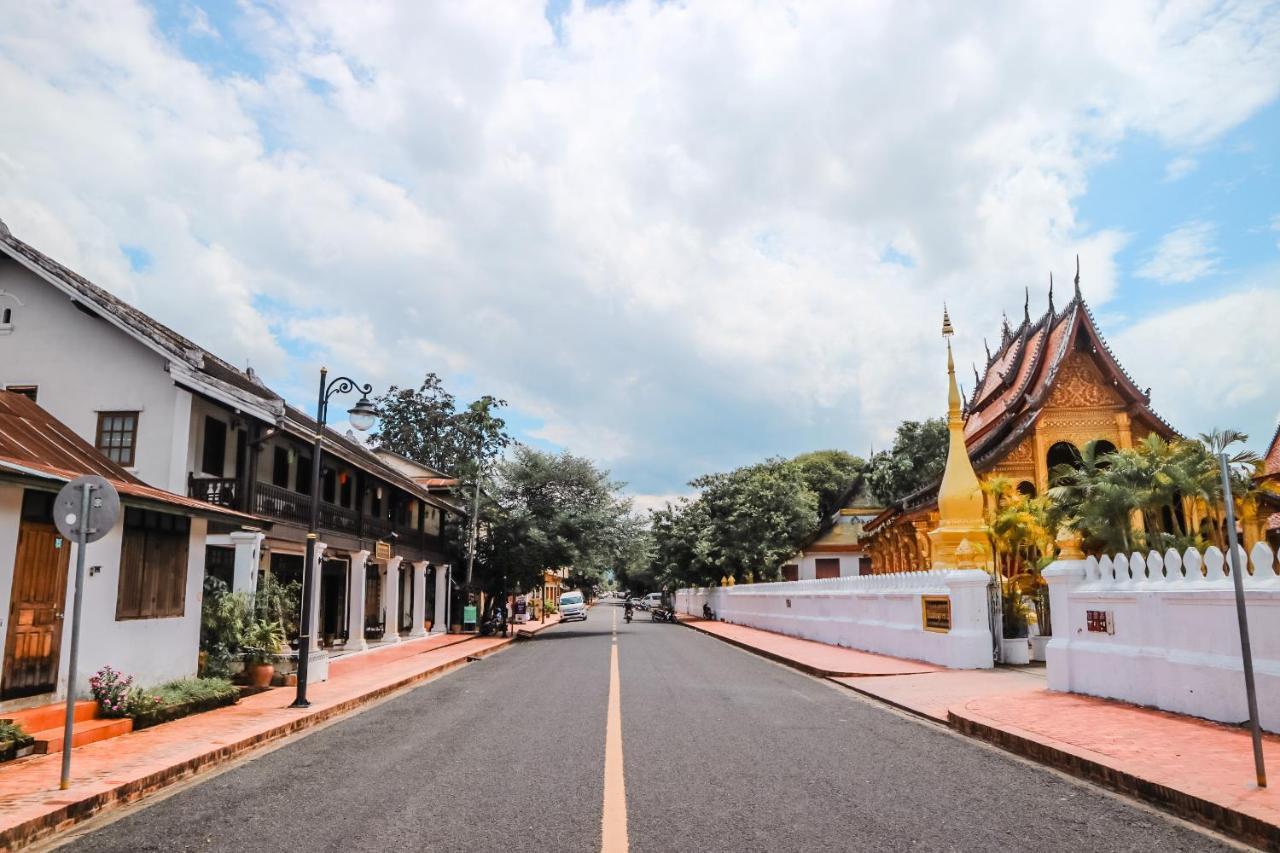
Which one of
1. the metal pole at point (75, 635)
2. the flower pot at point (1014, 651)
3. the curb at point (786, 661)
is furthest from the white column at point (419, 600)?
the metal pole at point (75, 635)

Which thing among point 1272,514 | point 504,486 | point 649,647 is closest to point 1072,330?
point 1272,514

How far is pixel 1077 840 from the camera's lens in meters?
5.25

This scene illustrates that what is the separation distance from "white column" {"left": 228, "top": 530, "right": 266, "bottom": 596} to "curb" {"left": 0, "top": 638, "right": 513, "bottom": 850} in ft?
21.3

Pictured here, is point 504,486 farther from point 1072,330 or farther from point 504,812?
point 504,812

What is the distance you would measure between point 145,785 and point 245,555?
38.5 feet

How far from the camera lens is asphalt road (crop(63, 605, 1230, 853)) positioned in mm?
5305

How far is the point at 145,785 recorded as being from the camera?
717cm

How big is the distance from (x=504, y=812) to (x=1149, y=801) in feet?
14.6

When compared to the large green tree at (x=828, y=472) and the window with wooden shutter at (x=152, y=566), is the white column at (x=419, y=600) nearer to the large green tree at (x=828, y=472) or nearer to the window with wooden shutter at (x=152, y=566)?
the window with wooden shutter at (x=152, y=566)

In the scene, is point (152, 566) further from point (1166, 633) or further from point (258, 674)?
point (1166, 633)

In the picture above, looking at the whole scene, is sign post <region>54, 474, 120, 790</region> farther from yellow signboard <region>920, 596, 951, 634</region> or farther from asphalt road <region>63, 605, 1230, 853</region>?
yellow signboard <region>920, 596, 951, 634</region>

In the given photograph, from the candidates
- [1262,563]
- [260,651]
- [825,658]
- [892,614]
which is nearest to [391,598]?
[260,651]

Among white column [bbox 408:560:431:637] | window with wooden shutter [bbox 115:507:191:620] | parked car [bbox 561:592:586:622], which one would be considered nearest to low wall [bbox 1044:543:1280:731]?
window with wooden shutter [bbox 115:507:191:620]

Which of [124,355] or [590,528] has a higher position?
[124,355]
